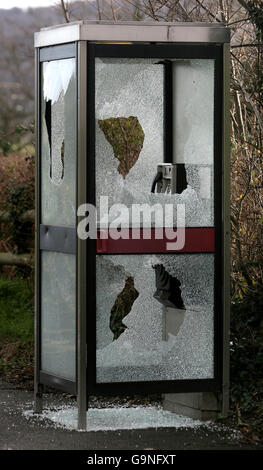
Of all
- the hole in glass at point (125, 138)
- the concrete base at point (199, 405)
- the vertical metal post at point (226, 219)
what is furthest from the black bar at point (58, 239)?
the concrete base at point (199, 405)

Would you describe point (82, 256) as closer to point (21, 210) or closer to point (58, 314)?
point (58, 314)

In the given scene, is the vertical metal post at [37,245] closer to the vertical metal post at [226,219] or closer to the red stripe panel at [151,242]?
the red stripe panel at [151,242]

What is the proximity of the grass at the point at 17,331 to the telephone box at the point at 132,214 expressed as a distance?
59.0 inches

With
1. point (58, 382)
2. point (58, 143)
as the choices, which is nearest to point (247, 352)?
point (58, 382)

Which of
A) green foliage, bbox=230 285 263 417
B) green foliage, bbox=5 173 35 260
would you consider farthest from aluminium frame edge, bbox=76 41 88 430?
green foliage, bbox=5 173 35 260

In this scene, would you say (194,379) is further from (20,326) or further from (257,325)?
(20,326)

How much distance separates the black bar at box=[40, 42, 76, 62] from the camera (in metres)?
6.07

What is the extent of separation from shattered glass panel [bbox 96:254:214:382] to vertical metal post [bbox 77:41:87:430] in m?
0.14

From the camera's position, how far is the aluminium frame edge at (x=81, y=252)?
5957 mm

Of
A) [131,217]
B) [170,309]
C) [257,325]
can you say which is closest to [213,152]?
[131,217]

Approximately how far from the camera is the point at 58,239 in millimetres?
6355

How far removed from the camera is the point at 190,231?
20.6 feet

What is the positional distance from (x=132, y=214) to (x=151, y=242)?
270mm

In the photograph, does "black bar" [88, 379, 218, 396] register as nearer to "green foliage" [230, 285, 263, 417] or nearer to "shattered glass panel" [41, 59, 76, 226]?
"green foliage" [230, 285, 263, 417]
